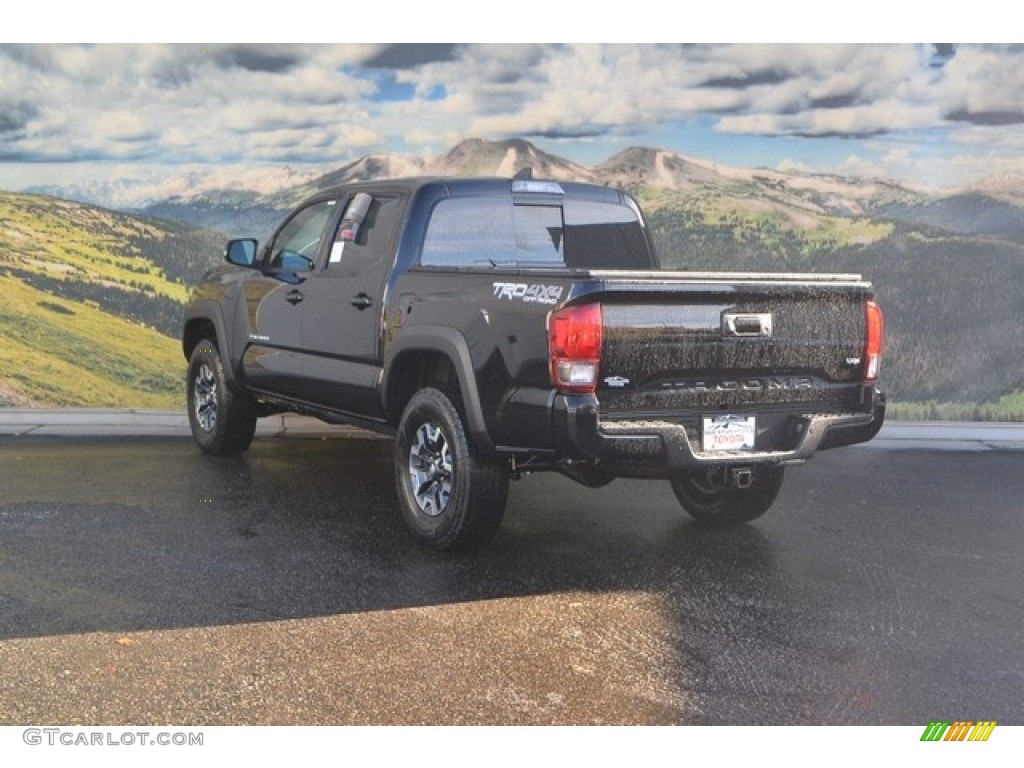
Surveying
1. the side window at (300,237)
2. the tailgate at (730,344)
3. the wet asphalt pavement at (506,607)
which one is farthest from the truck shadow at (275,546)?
the side window at (300,237)

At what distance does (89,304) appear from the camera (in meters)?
11.0

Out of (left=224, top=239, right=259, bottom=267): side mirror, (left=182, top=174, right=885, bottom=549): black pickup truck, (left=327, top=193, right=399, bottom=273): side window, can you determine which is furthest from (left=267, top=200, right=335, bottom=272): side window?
(left=327, top=193, right=399, bottom=273): side window

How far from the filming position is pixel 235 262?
7.71 meters

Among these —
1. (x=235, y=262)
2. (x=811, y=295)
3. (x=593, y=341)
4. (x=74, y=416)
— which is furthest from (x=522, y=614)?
(x=74, y=416)

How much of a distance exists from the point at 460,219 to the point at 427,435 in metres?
1.29

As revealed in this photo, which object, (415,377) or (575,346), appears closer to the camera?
(575,346)

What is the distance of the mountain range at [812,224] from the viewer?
10.9 m

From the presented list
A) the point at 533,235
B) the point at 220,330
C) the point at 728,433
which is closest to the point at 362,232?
the point at 533,235

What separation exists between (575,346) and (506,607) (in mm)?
1185

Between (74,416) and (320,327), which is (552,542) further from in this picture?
(74,416)

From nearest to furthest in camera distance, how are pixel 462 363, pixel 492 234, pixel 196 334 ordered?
pixel 462 363, pixel 492 234, pixel 196 334

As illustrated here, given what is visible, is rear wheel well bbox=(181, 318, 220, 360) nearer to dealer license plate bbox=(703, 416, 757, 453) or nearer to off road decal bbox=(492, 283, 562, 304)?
off road decal bbox=(492, 283, 562, 304)

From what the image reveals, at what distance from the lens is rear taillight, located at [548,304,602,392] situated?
5.25m
